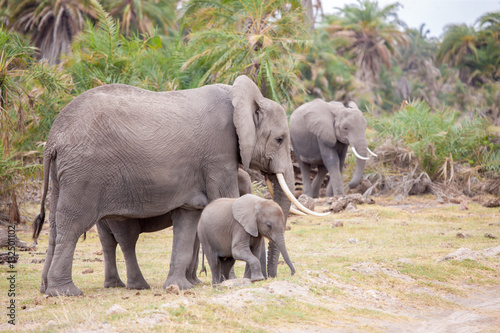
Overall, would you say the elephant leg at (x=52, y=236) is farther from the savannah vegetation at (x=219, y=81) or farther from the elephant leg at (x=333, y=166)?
the elephant leg at (x=333, y=166)

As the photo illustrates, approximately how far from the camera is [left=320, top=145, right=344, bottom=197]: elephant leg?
17.9 m

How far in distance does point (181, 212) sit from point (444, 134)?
1299 cm

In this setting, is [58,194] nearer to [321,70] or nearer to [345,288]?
[345,288]

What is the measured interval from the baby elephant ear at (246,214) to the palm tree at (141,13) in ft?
87.5

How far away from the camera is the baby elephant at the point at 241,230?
23.3 ft

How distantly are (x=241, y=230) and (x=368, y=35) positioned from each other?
41.1 metres

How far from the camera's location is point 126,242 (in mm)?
8039

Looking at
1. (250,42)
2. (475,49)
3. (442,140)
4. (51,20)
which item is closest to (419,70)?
(475,49)

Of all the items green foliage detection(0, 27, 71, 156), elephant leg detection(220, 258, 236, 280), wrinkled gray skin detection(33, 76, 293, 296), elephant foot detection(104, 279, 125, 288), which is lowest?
elephant foot detection(104, 279, 125, 288)

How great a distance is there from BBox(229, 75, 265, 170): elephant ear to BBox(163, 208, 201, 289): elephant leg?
37.6 inches

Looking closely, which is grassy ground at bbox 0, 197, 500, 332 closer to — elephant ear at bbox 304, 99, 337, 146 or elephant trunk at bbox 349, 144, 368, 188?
elephant trunk at bbox 349, 144, 368, 188

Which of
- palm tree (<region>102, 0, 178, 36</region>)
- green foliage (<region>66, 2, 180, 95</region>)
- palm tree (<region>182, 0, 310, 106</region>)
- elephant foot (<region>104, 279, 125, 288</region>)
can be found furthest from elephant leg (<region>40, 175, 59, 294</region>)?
palm tree (<region>102, 0, 178, 36</region>)

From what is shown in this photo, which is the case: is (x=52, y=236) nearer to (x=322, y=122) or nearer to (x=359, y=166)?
(x=359, y=166)

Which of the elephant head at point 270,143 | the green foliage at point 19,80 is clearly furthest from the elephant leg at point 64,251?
the green foliage at point 19,80
